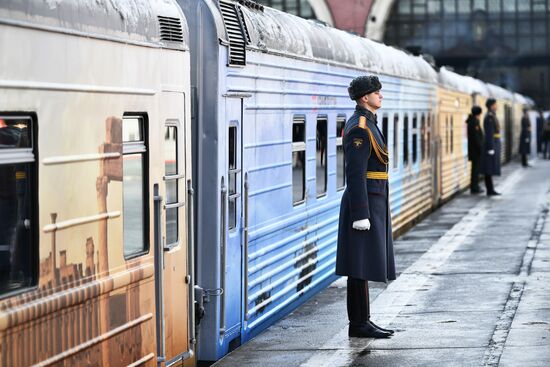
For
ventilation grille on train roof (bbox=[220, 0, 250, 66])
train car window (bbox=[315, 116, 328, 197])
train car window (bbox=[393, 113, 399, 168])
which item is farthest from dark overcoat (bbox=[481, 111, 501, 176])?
ventilation grille on train roof (bbox=[220, 0, 250, 66])

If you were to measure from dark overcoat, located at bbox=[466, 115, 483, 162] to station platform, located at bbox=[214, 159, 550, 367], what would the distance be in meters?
8.75

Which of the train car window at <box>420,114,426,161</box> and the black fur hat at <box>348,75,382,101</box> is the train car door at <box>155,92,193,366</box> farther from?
the train car window at <box>420,114,426,161</box>

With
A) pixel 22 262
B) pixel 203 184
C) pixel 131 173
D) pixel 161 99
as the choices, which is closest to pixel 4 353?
pixel 22 262

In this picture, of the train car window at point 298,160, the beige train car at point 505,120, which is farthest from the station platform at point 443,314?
the beige train car at point 505,120

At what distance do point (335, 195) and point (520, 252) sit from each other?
3.23 meters

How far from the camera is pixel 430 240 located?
61.2 feet

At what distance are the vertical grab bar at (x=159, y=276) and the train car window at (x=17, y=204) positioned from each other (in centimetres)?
168

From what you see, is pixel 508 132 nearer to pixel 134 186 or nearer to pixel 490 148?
pixel 490 148

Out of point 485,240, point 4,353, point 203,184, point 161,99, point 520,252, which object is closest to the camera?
point 4,353

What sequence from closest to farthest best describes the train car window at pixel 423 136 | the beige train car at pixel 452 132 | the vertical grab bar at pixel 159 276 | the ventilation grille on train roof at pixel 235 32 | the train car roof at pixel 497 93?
the vertical grab bar at pixel 159 276, the ventilation grille on train roof at pixel 235 32, the train car window at pixel 423 136, the beige train car at pixel 452 132, the train car roof at pixel 497 93

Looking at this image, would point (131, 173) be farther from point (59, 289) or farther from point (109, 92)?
point (59, 289)

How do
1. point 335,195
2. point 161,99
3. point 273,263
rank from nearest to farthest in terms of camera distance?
point 161,99, point 273,263, point 335,195

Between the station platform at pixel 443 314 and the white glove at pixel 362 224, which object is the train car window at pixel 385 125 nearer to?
the station platform at pixel 443 314

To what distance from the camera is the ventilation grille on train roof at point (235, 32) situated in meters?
9.52
